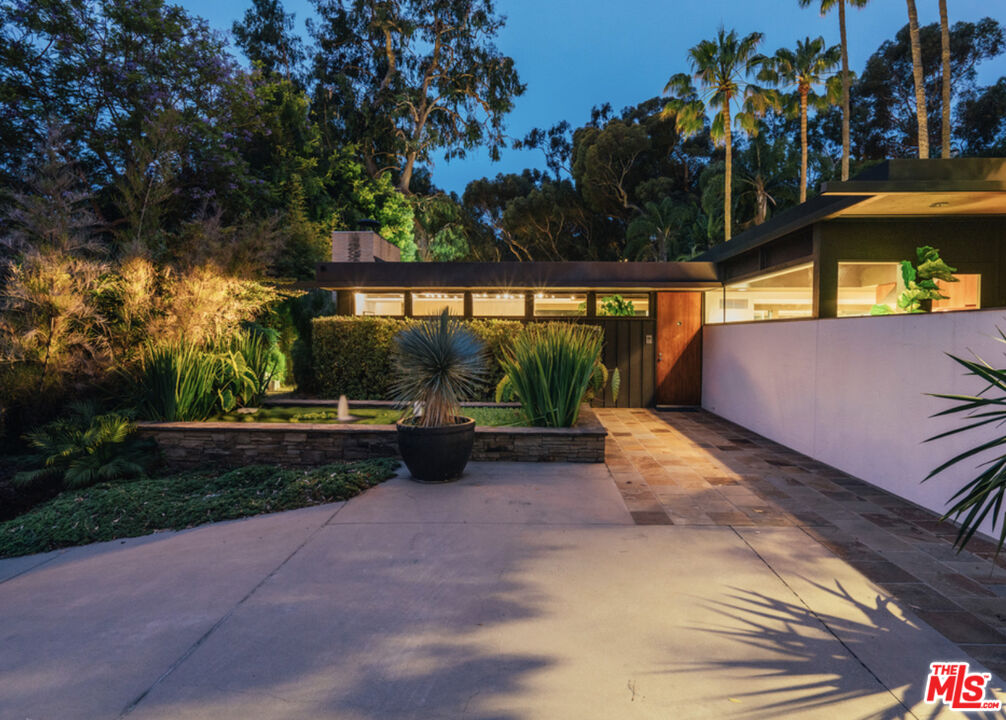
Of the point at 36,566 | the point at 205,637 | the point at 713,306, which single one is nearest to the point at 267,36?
the point at 713,306

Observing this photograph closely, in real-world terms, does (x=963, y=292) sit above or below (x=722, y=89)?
below

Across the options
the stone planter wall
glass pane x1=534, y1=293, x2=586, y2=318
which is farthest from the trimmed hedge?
the stone planter wall

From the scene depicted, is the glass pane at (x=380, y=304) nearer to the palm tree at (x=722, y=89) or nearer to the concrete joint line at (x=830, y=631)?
the concrete joint line at (x=830, y=631)

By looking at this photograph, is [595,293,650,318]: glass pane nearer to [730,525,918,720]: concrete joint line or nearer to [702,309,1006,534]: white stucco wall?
[702,309,1006,534]: white stucco wall

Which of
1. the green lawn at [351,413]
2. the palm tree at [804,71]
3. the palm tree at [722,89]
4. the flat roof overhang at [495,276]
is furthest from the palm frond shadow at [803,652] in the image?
the palm tree at [804,71]

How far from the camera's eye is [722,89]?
1606 cm

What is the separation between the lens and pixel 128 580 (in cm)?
311

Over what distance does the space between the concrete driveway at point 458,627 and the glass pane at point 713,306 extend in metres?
7.26

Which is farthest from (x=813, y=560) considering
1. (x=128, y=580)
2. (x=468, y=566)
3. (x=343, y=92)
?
(x=343, y=92)

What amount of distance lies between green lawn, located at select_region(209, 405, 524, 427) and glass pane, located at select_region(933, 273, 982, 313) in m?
6.05

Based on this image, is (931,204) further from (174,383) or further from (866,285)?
(174,383)

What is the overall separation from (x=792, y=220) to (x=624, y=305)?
379 centimetres

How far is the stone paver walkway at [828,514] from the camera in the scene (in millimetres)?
2688

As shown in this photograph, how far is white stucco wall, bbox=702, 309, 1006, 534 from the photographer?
3.98 metres
